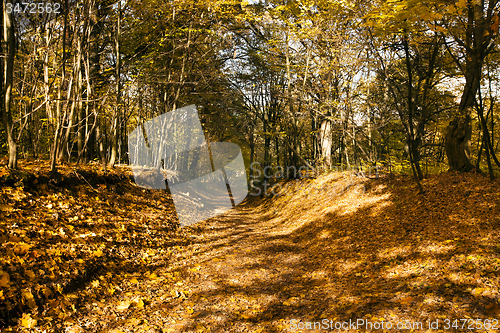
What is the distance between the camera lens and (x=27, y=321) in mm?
2645

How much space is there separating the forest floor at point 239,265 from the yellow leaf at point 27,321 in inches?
0.5

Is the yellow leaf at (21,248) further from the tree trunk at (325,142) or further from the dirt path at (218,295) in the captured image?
the tree trunk at (325,142)

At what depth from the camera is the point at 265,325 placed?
11.0 ft

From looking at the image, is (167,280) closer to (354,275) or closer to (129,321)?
(129,321)

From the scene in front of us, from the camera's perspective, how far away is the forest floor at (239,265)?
304 centimetres

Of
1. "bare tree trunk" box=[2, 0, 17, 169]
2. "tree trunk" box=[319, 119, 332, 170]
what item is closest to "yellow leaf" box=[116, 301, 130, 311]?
"bare tree trunk" box=[2, 0, 17, 169]

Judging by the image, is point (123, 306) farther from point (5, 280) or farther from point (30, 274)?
point (5, 280)

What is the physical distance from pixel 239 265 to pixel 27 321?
3496 mm

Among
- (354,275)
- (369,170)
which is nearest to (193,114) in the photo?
(369,170)

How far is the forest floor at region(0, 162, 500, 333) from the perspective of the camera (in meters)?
3.04

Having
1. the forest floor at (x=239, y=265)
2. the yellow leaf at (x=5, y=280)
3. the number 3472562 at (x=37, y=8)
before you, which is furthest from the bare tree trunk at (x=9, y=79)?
the yellow leaf at (x=5, y=280)

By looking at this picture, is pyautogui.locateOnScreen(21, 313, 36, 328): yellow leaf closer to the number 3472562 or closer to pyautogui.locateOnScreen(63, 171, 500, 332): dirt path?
pyautogui.locateOnScreen(63, 171, 500, 332): dirt path

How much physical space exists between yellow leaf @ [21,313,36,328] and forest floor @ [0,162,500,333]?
0.5 inches

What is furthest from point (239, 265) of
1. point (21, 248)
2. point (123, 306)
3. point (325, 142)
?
point (325, 142)
